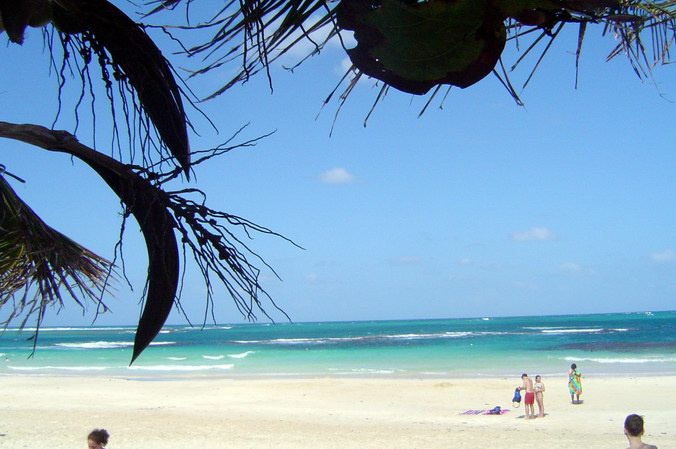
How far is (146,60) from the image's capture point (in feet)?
5.53

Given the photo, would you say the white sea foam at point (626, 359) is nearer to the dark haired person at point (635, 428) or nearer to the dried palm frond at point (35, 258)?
the dark haired person at point (635, 428)

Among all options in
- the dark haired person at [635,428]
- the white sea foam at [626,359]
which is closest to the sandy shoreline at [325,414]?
the dark haired person at [635,428]

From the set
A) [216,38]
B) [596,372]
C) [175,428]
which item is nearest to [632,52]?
[216,38]

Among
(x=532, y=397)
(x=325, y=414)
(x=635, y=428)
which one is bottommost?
(x=325, y=414)

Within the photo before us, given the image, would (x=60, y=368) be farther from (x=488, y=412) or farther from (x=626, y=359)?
(x=626, y=359)

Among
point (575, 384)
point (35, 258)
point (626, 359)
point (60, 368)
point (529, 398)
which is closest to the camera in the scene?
point (35, 258)

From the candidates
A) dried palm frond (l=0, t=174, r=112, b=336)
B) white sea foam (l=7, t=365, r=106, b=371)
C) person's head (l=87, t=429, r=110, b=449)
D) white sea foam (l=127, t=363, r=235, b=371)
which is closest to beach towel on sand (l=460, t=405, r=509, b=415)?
Answer: person's head (l=87, t=429, r=110, b=449)

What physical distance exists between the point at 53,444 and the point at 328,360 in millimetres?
25944

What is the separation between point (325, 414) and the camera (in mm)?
16719

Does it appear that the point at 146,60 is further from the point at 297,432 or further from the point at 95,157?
the point at 297,432

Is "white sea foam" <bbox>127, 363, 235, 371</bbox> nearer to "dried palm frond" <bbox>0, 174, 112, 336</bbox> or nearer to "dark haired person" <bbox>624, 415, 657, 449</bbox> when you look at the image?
"dark haired person" <bbox>624, 415, 657, 449</bbox>

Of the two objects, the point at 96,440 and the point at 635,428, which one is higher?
the point at 635,428

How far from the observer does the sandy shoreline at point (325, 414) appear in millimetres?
12312

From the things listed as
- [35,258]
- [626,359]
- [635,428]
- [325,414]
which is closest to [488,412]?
[325,414]
